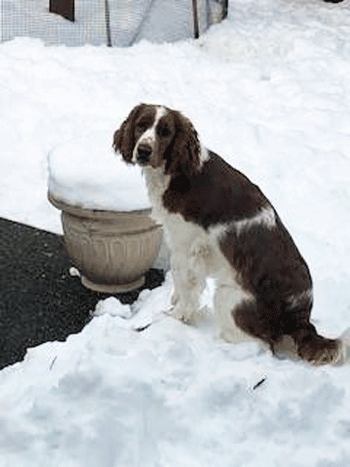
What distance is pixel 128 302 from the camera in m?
5.88

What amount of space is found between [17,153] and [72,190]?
242cm

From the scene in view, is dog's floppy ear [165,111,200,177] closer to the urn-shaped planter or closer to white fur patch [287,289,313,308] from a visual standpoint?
white fur patch [287,289,313,308]

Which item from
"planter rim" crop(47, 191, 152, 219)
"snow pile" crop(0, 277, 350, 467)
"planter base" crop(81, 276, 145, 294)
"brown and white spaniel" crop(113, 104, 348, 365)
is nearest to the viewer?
"snow pile" crop(0, 277, 350, 467)

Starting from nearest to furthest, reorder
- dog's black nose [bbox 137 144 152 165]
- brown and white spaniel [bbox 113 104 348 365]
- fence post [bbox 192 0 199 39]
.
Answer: dog's black nose [bbox 137 144 152 165], brown and white spaniel [bbox 113 104 348 365], fence post [bbox 192 0 199 39]

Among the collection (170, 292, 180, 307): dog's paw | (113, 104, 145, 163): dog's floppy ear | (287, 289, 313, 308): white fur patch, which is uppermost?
(113, 104, 145, 163): dog's floppy ear

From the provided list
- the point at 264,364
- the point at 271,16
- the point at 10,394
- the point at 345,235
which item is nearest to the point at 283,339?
the point at 264,364

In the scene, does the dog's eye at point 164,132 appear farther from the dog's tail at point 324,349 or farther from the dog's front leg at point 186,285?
the dog's tail at point 324,349

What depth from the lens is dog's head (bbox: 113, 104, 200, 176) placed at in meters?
4.30

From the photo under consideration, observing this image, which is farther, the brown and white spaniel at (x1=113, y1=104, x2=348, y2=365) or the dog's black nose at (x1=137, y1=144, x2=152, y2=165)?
the brown and white spaniel at (x1=113, y1=104, x2=348, y2=365)

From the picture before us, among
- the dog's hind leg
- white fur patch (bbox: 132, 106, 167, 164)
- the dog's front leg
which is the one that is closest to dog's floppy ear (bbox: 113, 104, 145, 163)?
white fur patch (bbox: 132, 106, 167, 164)

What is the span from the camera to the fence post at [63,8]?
10.3 meters

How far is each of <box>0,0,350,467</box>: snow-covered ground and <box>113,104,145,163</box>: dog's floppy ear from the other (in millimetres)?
931

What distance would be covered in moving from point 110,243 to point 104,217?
0.74 ft

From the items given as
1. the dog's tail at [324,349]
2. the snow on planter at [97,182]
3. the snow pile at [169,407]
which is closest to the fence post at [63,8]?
the snow on planter at [97,182]
